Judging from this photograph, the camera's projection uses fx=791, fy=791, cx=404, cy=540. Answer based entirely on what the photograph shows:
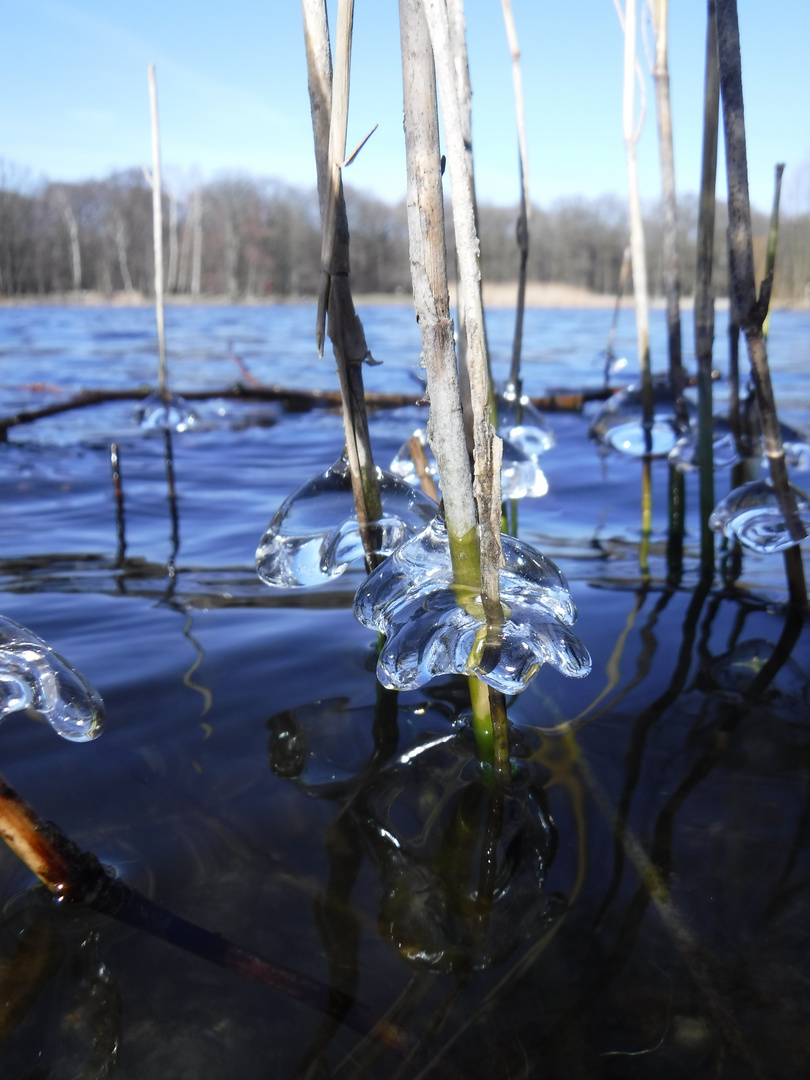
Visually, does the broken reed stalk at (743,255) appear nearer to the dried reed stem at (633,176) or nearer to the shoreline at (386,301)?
the dried reed stem at (633,176)

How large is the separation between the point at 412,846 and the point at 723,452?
3214mm

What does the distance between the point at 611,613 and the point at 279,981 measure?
1359 mm

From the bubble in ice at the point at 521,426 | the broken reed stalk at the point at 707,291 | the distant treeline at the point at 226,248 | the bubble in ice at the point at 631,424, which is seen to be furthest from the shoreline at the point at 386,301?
the broken reed stalk at the point at 707,291

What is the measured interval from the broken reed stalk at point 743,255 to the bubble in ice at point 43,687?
1246 millimetres

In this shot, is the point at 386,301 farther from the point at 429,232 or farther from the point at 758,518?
the point at 429,232

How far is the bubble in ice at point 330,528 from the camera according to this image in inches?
56.7

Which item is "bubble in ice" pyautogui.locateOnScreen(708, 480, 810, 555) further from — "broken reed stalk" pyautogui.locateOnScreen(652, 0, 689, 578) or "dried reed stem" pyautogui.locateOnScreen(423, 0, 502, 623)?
"dried reed stem" pyautogui.locateOnScreen(423, 0, 502, 623)

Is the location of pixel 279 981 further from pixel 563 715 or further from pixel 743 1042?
pixel 563 715

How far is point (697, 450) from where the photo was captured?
2.62 metres

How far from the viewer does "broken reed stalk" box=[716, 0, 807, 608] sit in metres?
1.37

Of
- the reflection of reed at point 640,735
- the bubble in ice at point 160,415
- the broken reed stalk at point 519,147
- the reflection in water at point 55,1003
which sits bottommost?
the reflection in water at point 55,1003

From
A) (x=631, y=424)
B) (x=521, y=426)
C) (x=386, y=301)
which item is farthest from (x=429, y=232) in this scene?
(x=386, y=301)

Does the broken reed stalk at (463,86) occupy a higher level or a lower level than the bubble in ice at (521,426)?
higher

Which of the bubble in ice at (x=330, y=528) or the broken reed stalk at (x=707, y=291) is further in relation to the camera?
the broken reed stalk at (x=707, y=291)
